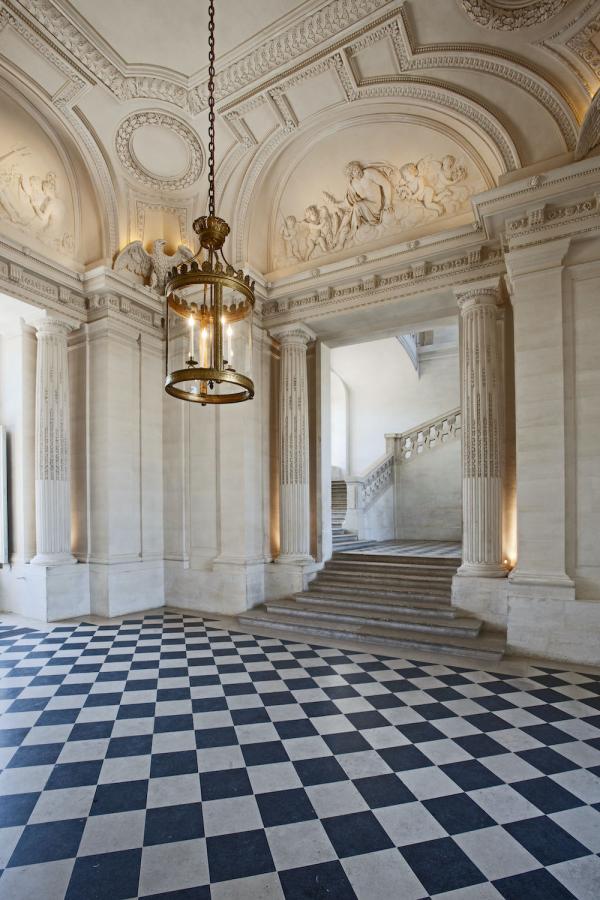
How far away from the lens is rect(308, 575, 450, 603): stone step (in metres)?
7.08

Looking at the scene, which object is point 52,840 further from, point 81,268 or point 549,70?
point 549,70

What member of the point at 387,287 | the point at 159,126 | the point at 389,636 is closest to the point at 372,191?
the point at 387,287

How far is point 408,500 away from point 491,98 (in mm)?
9245

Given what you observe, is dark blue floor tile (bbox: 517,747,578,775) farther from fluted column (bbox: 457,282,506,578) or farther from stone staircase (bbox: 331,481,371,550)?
stone staircase (bbox: 331,481,371,550)

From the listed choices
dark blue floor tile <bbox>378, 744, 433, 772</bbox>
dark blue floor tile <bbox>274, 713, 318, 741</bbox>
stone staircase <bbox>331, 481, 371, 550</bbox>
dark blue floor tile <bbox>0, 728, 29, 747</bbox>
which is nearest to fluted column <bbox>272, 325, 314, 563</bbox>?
stone staircase <bbox>331, 481, 371, 550</bbox>

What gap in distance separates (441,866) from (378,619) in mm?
4169

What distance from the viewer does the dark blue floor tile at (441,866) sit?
230cm

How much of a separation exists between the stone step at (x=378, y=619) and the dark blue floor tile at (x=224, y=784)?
11.6 feet

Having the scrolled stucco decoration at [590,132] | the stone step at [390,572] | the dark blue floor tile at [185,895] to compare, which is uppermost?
the scrolled stucco decoration at [590,132]

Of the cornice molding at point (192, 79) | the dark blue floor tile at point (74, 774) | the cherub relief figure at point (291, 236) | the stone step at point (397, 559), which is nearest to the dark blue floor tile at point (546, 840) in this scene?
the dark blue floor tile at point (74, 774)

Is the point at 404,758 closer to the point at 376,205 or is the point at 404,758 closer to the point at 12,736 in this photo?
the point at 12,736

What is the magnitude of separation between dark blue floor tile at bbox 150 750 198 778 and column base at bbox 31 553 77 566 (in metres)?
4.82

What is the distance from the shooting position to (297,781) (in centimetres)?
318

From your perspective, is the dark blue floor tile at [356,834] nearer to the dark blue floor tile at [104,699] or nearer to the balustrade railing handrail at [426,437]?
the dark blue floor tile at [104,699]
